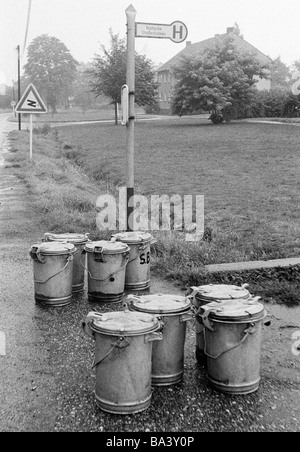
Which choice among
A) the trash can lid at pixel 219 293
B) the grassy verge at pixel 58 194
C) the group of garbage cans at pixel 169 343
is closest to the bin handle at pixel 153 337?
the group of garbage cans at pixel 169 343

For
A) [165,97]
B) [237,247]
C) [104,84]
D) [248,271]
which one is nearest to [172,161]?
[237,247]

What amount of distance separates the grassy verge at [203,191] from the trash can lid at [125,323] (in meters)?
2.40

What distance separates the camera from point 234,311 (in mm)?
3908

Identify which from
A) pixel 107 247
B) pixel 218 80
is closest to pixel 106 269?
pixel 107 247

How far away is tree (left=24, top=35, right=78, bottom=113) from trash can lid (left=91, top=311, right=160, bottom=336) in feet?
245

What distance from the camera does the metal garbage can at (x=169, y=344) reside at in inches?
160

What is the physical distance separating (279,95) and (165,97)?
46395mm

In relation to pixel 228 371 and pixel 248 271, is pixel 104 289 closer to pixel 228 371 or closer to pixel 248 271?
pixel 248 271

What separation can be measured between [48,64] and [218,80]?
1566 inches

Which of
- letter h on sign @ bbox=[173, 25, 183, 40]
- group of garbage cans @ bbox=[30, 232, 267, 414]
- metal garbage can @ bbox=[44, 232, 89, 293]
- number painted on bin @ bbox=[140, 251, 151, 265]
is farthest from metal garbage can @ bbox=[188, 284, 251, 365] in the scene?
letter h on sign @ bbox=[173, 25, 183, 40]

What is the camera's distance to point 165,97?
88.5 meters

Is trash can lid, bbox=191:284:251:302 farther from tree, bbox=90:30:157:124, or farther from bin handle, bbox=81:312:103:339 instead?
tree, bbox=90:30:157:124
